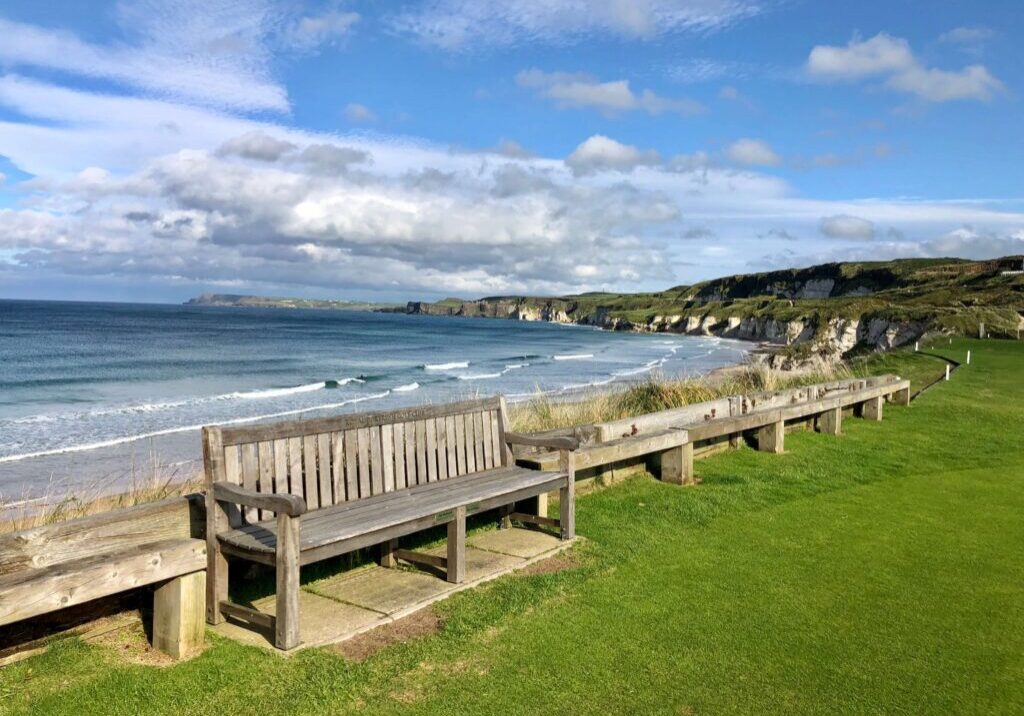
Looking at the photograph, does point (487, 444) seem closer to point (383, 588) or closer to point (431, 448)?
point (431, 448)

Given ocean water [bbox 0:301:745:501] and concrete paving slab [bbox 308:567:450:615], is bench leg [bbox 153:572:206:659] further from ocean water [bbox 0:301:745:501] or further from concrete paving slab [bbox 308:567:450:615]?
ocean water [bbox 0:301:745:501]

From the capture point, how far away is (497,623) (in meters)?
4.67

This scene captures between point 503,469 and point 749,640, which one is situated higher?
point 503,469

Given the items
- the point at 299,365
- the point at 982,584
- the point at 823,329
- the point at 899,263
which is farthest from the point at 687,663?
the point at 899,263

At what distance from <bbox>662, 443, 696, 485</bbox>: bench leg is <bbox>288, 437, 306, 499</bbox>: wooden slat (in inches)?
187

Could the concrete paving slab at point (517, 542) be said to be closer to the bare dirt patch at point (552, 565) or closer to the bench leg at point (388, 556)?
the bare dirt patch at point (552, 565)

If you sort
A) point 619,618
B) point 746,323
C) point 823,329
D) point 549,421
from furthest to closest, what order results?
point 746,323, point 823,329, point 549,421, point 619,618

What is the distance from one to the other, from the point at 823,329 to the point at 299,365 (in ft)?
132

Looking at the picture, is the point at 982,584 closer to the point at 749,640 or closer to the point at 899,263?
the point at 749,640

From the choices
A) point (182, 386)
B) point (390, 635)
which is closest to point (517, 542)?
point (390, 635)

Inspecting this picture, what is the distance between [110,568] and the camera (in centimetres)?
377

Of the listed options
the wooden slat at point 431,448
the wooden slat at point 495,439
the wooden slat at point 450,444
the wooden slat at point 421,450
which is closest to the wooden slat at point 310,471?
the wooden slat at point 421,450

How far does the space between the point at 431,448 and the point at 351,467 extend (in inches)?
33.5

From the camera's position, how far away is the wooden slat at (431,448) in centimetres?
602
